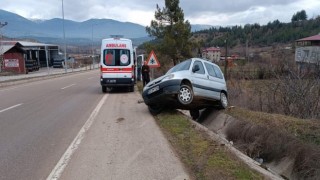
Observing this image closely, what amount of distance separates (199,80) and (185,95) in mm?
878

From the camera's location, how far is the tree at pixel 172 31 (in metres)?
35.9

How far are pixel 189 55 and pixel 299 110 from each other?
22602 mm

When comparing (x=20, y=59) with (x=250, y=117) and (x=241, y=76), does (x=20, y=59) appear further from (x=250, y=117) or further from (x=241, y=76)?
(x=250, y=117)

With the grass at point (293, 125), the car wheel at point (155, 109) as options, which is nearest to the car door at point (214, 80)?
the car wheel at point (155, 109)

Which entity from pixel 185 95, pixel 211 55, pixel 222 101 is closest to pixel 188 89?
pixel 185 95

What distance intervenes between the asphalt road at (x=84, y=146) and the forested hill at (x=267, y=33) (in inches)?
3588

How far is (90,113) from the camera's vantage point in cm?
1376

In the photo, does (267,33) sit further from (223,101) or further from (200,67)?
(200,67)

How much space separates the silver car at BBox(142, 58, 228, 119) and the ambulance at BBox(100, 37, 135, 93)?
9261 mm

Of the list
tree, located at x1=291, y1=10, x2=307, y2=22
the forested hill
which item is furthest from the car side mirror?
tree, located at x1=291, y1=10, x2=307, y2=22

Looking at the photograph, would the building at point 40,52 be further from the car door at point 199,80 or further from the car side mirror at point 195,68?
the car side mirror at point 195,68

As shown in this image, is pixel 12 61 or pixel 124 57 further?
pixel 12 61

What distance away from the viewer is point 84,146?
8414 mm

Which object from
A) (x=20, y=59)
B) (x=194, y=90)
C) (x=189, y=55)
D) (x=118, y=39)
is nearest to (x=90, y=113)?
(x=194, y=90)
